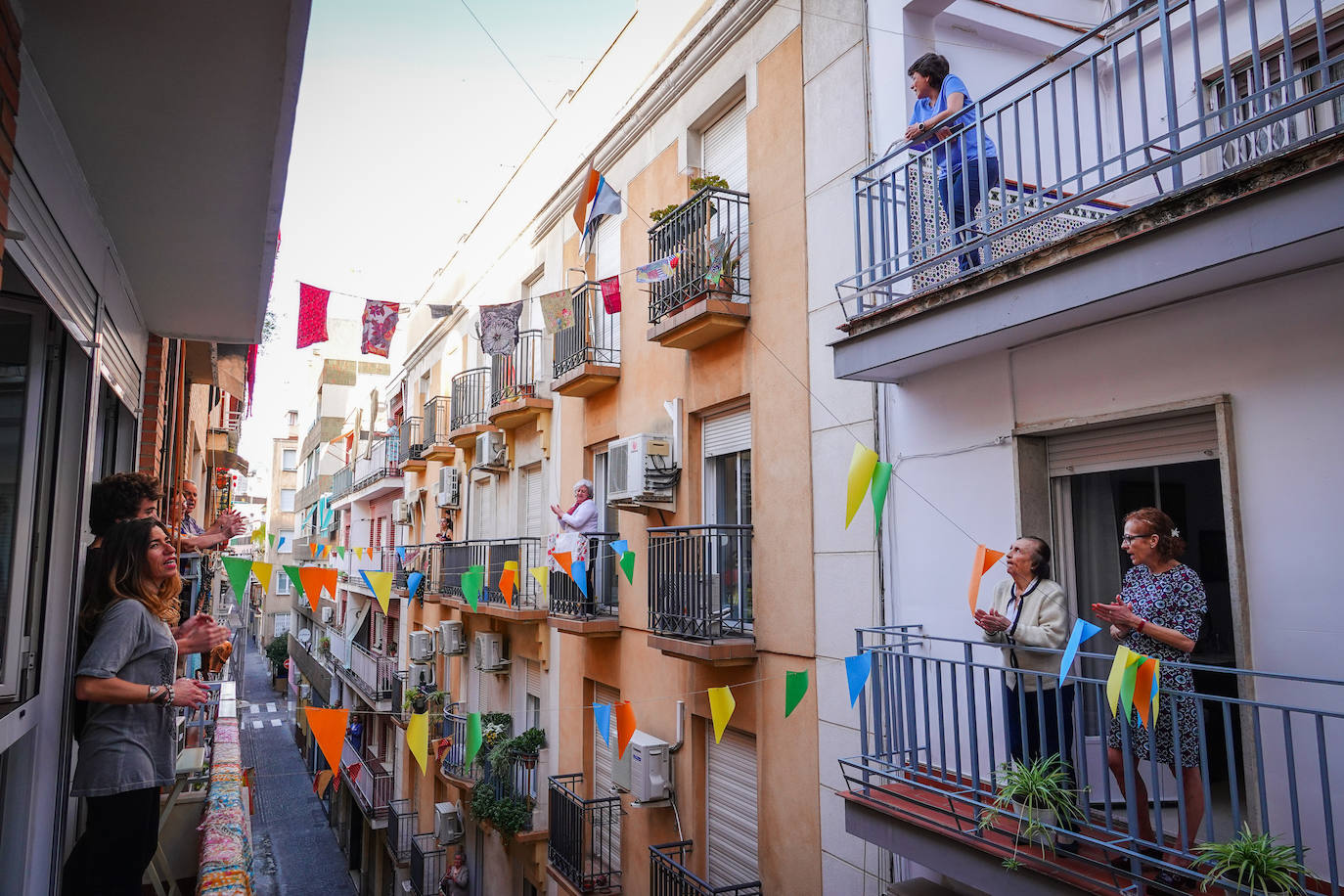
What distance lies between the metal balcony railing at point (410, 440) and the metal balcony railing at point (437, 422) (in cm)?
104

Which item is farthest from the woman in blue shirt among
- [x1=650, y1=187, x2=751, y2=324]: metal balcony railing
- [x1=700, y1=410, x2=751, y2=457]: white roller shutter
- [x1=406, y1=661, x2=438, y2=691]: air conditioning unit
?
[x1=406, y1=661, x2=438, y2=691]: air conditioning unit

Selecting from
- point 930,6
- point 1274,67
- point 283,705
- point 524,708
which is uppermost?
point 930,6

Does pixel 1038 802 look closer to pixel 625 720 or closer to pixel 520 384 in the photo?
pixel 625 720

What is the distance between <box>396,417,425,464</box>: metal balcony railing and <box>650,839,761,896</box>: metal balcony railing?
13.9 meters

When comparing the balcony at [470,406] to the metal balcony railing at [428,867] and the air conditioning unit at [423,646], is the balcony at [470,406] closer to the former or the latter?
the air conditioning unit at [423,646]

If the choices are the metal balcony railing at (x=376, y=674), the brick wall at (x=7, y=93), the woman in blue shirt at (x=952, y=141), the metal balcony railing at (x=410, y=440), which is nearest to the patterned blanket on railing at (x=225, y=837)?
the brick wall at (x=7, y=93)

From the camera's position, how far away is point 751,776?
809 cm

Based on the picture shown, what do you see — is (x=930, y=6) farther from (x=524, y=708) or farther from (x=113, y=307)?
(x=524, y=708)

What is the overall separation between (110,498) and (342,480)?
29.7m

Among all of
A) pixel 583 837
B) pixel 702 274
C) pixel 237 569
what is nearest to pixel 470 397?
pixel 583 837

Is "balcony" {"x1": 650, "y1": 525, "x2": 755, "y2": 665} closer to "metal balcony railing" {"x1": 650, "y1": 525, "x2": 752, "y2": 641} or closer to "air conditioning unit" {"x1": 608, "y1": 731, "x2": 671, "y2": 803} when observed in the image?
"metal balcony railing" {"x1": 650, "y1": 525, "x2": 752, "y2": 641}

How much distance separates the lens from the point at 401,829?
19766 millimetres

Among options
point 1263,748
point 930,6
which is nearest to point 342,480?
point 930,6

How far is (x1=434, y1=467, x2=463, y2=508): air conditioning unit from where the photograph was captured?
18.0 meters
